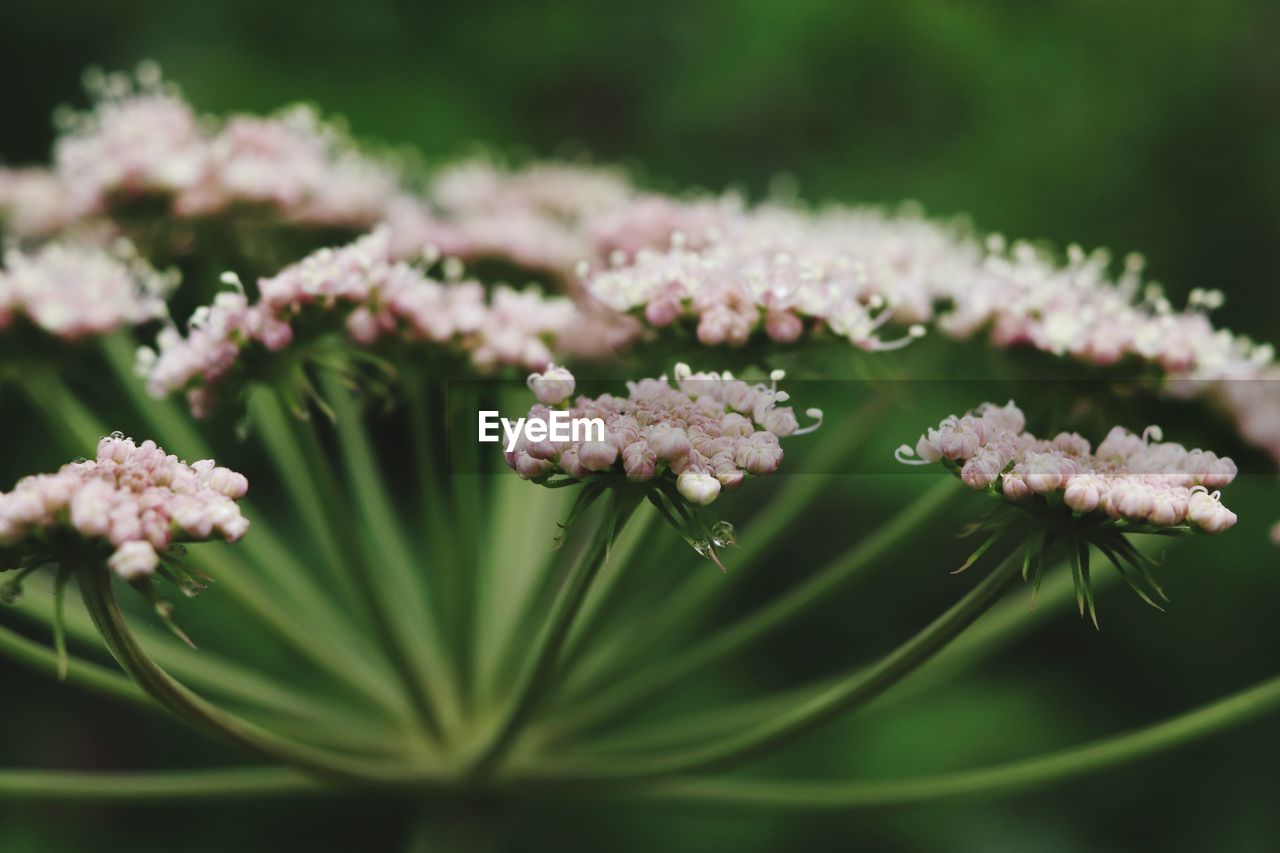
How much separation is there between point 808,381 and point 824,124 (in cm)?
372

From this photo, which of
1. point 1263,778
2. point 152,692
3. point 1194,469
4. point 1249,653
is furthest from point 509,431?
point 1263,778

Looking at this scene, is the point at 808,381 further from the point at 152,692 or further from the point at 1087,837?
the point at 1087,837

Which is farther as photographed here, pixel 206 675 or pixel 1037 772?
pixel 206 675

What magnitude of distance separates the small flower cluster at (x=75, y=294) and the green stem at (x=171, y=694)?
111 centimetres

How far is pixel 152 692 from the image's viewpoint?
6.47 ft

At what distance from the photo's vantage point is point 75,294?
9.91 ft

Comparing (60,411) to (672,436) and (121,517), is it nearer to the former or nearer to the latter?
(121,517)

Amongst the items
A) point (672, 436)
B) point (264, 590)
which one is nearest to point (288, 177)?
point (264, 590)

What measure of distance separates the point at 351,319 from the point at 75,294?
31.4 inches

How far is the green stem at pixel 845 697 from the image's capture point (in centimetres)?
207

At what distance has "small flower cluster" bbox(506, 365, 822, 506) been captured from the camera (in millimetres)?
1939

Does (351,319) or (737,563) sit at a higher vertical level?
(351,319)

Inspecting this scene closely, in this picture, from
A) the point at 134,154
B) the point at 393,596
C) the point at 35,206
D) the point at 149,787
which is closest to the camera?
the point at 149,787

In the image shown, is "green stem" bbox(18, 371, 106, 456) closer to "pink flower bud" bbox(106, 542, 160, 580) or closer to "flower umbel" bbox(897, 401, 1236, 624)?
"pink flower bud" bbox(106, 542, 160, 580)
